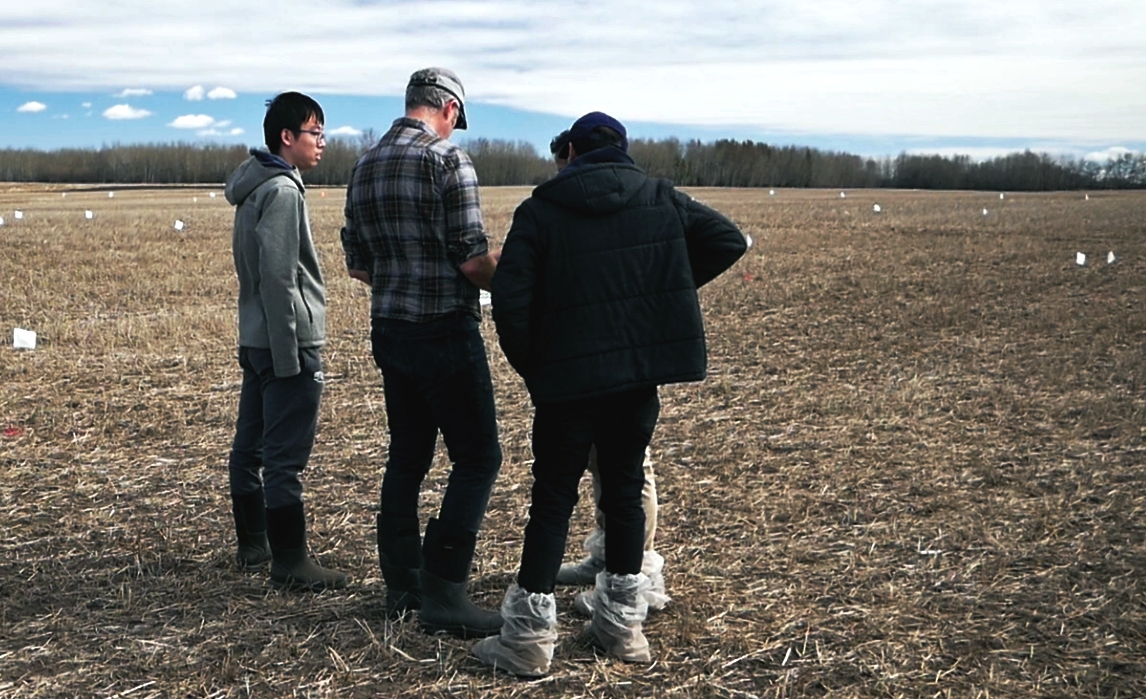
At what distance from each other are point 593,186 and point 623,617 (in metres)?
1.54

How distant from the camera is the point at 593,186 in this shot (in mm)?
3602

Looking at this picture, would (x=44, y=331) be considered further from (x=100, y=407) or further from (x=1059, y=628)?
(x=1059, y=628)

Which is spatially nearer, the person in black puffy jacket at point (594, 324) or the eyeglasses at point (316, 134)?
the person in black puffy jacket at point (594, 324)

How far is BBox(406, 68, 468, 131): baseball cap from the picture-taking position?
12.9ft

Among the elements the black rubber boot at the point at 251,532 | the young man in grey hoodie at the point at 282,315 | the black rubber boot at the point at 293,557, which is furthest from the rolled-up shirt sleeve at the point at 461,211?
the black rubber boot at the point at 251,532

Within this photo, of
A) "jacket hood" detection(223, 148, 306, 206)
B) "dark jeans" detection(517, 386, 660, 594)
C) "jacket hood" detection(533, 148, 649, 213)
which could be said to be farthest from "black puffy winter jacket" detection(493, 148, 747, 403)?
"jacket hood" detection(223, 148, 306, 206)

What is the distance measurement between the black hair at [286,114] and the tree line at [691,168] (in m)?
86.8

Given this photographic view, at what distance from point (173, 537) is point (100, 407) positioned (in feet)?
9.66

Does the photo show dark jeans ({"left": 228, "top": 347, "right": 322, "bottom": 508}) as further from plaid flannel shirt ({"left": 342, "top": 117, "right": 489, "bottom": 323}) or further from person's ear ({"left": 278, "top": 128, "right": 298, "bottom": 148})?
person's ear ({"left": 278, "top": 128, "right": 298, "bottom": 148})

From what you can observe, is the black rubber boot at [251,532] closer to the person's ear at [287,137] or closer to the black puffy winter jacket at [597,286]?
the person's ear at [287,137]

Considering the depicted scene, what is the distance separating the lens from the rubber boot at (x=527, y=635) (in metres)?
3.84

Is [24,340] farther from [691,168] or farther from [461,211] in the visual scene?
[691,168]

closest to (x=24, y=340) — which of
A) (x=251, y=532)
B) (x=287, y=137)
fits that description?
(x=251, y=532)

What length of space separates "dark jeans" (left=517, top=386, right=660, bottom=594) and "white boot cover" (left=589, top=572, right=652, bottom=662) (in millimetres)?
90
